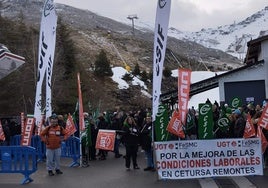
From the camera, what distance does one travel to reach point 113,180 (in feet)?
43.4

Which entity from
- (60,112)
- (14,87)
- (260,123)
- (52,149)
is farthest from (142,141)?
(60,112)

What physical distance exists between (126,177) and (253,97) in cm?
2020

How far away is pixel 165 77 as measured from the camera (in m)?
81.0

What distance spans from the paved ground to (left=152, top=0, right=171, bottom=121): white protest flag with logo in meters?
1.99

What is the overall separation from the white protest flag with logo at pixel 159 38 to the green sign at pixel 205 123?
130cm

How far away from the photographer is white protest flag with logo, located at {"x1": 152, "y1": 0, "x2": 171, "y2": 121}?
43.1 ft

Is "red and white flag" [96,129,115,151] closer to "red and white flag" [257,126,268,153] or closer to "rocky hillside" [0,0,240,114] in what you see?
"red and white flag" [257,126,268,153]

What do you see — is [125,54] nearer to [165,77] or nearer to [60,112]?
[165,77]

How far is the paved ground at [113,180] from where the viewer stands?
1202 cm

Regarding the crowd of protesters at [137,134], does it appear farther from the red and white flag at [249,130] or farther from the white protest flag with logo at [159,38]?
the white protest flag with logo at [159,38]

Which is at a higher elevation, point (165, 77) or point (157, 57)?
point (165, 77)

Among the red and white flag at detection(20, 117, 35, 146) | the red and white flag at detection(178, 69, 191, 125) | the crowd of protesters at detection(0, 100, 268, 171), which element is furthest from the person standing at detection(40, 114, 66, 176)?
the red and white flag at detection(178, 69, 191, 125)

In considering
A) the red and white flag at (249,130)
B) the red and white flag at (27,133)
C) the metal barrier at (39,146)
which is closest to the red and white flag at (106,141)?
the metal barrier at (39,146)

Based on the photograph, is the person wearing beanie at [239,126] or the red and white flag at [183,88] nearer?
the red and white flag at [183,88]
